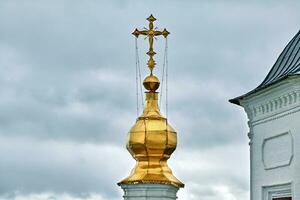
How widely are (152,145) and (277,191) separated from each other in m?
6.76

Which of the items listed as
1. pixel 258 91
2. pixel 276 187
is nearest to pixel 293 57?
pixel 258 91

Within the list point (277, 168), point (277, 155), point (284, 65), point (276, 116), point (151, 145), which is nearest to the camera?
point (277, 168)

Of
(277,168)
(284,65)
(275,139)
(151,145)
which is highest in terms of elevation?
(151,145)

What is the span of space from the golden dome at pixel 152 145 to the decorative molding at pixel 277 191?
5.97 metres

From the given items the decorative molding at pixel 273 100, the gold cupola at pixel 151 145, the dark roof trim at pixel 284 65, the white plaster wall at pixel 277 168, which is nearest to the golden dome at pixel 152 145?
the gold cupola at pixel 151 145

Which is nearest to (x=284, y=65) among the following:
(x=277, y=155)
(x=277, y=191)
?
(x=277, y=155)

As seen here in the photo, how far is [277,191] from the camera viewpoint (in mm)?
14391

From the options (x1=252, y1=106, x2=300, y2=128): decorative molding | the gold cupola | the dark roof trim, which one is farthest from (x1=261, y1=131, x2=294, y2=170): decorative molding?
the gold cupola

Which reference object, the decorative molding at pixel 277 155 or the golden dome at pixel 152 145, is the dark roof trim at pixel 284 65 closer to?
the decorative molding at pixel 277 155

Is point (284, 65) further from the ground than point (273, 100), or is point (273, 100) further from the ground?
point (284, 65)

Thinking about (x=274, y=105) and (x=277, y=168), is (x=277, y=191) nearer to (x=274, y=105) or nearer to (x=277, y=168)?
(x=277, y=168)

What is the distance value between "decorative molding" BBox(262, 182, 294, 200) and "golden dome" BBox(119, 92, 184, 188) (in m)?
5.97

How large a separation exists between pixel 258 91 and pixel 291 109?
A: 1.01 meters

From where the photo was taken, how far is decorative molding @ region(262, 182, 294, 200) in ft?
46.0
